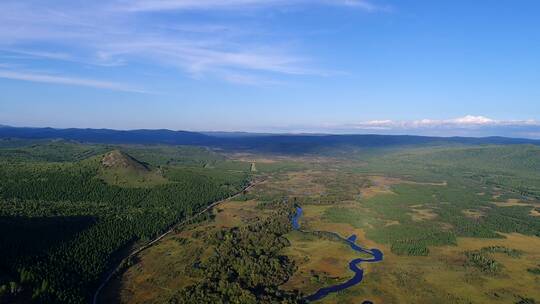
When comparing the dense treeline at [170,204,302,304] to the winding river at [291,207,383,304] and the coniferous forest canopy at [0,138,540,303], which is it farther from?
the winding river at [291,207,383,304]

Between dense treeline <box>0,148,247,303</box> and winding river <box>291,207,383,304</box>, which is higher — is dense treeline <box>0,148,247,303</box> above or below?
above

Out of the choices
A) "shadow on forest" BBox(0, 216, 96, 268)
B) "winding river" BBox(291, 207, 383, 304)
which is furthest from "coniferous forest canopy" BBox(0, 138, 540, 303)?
"winding river" BBox(291, 207, 383, 304)

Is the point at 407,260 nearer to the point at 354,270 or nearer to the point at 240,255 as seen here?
the point at 354,270

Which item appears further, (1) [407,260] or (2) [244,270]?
(1) [407,260]

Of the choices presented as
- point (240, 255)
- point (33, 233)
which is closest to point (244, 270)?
point (240, 255)

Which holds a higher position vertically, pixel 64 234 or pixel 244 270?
pixel 64 234

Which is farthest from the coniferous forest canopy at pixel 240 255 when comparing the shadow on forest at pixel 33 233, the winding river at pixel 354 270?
the winding river at pixel 354 270
